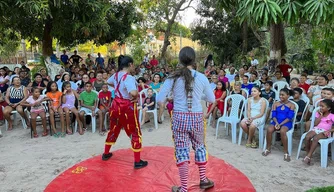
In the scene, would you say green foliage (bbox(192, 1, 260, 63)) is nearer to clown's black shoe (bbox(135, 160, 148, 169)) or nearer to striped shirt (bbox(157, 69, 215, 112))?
clown's black shoe (bbox(135, 160, 148, 169))

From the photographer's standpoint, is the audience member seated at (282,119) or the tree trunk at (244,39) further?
the tree trunk at (244,39)

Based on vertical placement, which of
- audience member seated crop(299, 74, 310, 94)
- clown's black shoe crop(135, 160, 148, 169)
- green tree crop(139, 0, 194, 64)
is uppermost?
green tree crop(139, 0, 194, 64)

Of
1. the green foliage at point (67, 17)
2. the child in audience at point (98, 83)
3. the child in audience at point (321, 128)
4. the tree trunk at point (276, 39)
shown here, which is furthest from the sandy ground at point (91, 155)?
the tree trunk at point (276, 39)

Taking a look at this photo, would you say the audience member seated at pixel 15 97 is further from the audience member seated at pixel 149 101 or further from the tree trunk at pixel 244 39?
the tree trunk at pixel 244 39

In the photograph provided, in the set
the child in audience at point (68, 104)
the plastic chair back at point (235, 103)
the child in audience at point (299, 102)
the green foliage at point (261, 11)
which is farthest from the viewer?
the child in audience at point (68, 104)

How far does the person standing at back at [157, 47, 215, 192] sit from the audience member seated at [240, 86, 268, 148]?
215cm

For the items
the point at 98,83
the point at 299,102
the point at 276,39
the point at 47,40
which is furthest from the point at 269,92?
the point at 47,40

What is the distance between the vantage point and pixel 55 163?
13.5ft

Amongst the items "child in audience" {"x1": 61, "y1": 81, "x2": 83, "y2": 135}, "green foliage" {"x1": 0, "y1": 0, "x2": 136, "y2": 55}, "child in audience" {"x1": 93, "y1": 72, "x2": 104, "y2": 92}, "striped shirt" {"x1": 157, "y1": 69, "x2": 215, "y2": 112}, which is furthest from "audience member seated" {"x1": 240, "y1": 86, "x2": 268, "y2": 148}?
"green foliage" {"x1": 0, "y1": 0, "x2": 136, "y2": 55}

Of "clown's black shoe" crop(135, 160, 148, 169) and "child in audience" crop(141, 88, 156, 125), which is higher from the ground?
"child in audience" crop(141, 88, 156, 125)

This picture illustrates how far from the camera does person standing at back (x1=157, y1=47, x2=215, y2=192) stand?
272 centimetres

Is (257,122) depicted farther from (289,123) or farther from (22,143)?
(22,143)

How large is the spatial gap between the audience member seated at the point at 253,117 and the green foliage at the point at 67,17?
456cm

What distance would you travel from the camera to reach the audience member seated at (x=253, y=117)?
468 centimetres
